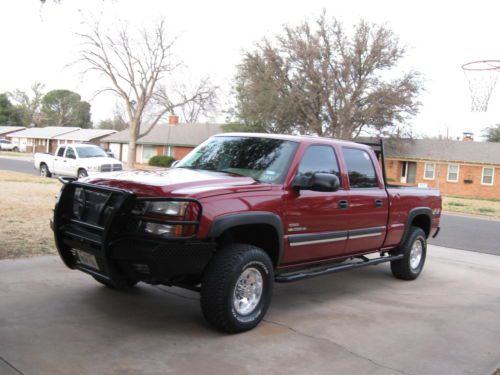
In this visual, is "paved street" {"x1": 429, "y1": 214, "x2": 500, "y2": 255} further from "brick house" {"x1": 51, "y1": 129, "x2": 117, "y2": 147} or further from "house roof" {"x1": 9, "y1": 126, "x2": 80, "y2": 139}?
"house roof" {"x1": 9, "y1": 126, "x2": 80, "y2": 139}

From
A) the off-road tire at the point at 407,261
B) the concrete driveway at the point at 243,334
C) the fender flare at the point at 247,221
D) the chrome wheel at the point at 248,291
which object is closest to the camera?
the concrete driveway at the point at 243,334

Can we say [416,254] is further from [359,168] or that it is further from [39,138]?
[39,138]

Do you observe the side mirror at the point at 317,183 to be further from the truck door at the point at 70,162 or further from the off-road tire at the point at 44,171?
the off-road tire at the point at 44,171

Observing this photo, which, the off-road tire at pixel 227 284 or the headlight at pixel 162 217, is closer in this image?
the headlight at pixel 162 217

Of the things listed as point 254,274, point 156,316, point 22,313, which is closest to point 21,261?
point 22,313

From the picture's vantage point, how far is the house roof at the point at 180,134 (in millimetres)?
52125

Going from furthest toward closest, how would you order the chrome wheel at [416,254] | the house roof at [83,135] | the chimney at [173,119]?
the house roof at [83,135], the chimney at [173,119], the chrome wheel at [416,254]

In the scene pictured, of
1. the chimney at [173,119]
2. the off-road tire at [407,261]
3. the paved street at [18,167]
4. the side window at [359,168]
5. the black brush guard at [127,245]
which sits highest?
the chimney at [173,119]

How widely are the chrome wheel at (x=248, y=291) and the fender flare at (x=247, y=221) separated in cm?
42

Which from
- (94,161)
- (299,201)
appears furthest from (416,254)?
(94,161)

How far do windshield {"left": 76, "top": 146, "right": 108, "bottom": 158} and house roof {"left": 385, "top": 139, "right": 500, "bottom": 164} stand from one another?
25350mm

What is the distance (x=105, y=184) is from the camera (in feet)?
16.4

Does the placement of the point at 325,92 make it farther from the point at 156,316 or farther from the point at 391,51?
the point at 156,316

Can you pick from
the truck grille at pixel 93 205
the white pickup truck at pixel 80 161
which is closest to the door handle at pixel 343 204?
the truck grille at pixel 93 205
